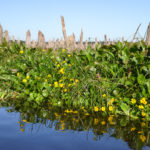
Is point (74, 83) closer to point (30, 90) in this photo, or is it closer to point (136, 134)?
point (30, 90)

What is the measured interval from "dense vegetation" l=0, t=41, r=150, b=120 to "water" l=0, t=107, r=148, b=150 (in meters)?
0.59

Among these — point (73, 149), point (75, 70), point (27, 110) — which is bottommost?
point (73, 149)

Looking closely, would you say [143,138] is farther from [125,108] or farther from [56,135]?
[56,135]

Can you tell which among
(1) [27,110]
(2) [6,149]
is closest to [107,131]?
(2) [6,149]

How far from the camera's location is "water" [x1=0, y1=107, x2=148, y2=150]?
284 centimetres

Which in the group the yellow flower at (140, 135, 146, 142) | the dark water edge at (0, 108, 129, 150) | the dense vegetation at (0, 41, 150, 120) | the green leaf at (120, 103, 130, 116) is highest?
the dense vegetation at (0, 41, 150, 120)

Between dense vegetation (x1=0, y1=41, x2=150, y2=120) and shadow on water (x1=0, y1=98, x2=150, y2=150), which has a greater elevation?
dense vegetation (x1=0, y1=41, x2=150, y2=120)

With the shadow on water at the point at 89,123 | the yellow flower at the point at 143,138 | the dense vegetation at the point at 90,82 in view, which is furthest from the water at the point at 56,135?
the dense vegetation at the point at 90,82

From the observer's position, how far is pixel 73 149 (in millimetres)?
2752

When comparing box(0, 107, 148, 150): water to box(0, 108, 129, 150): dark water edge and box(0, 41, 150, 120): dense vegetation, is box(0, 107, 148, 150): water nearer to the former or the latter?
box(0, 108, 129, 150): dark water edge

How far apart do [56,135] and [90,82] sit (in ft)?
5.39

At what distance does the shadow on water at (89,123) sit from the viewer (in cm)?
318

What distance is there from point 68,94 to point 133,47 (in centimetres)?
169

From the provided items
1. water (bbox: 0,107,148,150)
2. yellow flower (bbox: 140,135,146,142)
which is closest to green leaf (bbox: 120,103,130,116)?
water (bbox: 0,107,148,150)
